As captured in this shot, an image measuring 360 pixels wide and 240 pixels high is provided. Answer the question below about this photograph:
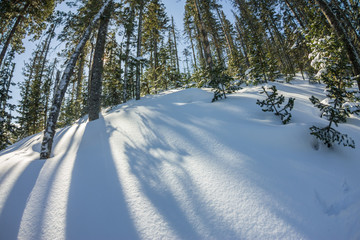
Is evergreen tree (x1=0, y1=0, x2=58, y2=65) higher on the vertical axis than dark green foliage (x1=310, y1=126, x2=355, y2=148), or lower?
higher

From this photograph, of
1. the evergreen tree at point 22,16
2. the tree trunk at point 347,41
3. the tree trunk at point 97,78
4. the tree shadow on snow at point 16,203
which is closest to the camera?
the tree shadow on snow at point 16,203

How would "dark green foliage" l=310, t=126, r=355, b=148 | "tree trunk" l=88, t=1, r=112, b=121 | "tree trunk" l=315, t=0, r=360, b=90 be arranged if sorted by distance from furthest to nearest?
"tree trunk" l=88, t=1, r=112, b=121 → "tree trunk" l=315, t=0, r=360, b=90 → "dark green foliage" l=310, t=126, r=355, b=148

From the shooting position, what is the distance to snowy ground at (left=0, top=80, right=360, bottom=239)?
1490mm

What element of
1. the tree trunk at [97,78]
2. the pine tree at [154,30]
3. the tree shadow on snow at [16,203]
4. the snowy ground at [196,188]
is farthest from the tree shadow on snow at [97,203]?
the pine tree at [154,30]

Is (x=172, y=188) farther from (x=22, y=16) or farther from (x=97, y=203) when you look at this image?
(x=22, y=16)

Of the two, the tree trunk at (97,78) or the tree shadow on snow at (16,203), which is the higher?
the tree trunk at (97,78)

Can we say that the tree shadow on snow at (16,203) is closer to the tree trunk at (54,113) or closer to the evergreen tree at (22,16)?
the tree trunk at (54,113)

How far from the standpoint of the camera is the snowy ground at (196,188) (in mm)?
1490

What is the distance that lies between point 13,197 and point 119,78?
479 inches

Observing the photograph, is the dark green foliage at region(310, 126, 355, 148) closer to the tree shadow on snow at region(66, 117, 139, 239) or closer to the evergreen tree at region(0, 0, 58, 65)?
the tree shadow on snow at region(66, 117, 139, 239)

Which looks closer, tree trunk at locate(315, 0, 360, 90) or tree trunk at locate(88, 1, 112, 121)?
tree trunk at locate(315, 0, 360, 90)

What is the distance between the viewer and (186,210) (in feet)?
5.49

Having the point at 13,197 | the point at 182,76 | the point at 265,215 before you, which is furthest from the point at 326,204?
the point at 182,76

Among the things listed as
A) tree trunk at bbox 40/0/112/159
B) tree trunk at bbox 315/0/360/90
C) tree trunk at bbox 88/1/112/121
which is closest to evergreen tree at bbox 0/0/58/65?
tree trunk at bbox 88/1/112/121
